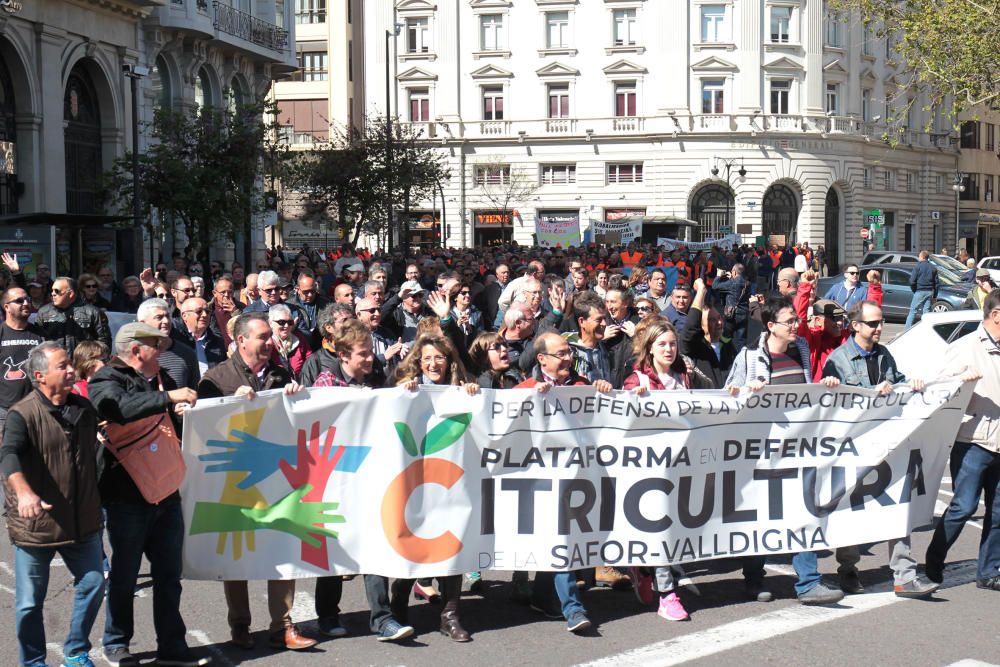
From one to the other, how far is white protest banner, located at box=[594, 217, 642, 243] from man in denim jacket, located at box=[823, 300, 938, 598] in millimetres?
32641

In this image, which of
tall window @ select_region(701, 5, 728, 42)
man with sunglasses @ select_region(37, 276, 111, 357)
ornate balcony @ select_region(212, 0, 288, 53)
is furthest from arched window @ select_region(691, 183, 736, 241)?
man with sunglasses @ select_region(37, 276, 111, 357)

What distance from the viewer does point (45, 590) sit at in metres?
6.14

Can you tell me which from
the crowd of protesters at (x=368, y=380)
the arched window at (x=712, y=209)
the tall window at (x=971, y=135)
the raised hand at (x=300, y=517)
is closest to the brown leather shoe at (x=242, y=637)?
the crowd of protesters at (x=368, y=380)

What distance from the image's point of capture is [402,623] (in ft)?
23.2

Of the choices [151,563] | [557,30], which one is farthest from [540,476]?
[557,30]

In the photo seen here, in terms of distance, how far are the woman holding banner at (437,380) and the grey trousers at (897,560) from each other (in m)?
2.41

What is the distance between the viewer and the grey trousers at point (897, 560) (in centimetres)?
782

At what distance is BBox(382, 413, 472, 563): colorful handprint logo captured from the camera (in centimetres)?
712

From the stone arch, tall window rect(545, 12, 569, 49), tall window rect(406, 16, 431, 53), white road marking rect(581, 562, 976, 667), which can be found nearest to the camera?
white road marking rect(581, 562, 976, 667)

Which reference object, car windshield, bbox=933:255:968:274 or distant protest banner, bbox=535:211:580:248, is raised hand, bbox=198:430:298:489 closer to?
car windshield, bbox=933:255:968:274

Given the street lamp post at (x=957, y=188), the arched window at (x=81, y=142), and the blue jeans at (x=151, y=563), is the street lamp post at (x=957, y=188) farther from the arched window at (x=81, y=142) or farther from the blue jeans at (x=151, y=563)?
the blue jeans at (x=151, y=563)

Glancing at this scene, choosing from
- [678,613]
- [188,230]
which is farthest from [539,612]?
[188,230]

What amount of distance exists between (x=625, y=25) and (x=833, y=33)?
10187mm

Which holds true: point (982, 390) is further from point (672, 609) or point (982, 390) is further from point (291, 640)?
point (291, 640)
